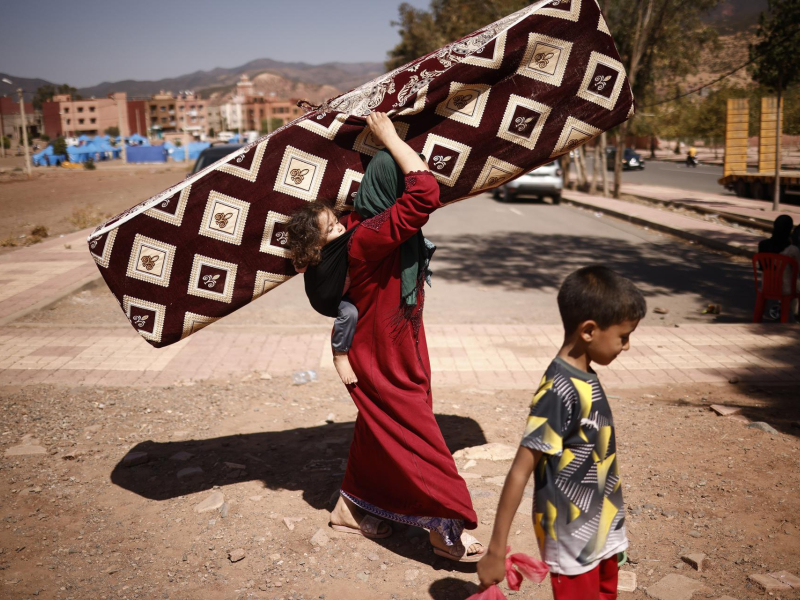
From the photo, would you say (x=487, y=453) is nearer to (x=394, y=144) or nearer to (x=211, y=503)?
(x=211, y=503)

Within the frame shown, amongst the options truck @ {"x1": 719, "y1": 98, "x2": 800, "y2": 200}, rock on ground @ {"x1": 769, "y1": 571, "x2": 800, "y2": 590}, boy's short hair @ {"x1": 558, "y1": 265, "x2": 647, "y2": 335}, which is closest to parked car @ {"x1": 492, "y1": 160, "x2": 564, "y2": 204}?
truck @ {"x1": 719, "y1": 98, "x2": 800, "y2": 200}

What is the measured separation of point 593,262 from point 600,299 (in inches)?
394

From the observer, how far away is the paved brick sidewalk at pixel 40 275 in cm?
843

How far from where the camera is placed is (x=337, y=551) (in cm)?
333

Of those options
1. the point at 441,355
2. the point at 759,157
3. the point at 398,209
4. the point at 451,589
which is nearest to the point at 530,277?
the point at 441,355

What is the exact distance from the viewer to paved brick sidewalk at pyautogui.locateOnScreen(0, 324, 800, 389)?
5848 mm

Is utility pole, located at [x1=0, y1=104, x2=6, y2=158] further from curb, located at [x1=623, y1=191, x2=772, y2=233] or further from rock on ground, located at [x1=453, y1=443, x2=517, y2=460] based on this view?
curb, located at [x1=623, y1=191, x2=772, y2=233]

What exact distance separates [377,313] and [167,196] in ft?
3.88

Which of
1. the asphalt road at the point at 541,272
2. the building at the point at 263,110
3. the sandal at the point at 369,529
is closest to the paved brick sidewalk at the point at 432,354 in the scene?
the asphalt road at the point at 541,272

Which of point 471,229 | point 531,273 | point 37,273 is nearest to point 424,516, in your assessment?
point 531,273

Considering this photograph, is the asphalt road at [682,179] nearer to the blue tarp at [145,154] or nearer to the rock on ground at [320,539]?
the rock on ground at [320,539]

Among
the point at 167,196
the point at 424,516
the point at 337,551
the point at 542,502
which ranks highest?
the point at 167,196

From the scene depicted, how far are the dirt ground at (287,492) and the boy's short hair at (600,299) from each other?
1526 mm

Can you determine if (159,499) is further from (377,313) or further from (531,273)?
(531,273)
